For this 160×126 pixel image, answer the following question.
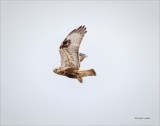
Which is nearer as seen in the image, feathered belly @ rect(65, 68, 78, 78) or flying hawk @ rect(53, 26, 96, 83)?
flying hawk @ rect(53, 26, 96, 83)

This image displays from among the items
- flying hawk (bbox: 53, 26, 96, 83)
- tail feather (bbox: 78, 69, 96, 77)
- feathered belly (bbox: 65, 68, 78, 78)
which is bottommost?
tail feather (bbox: 78, 69, 96, 77)

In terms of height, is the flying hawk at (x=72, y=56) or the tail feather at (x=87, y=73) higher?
the flying hawk at (x=72, y=56)

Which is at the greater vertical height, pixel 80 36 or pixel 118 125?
pixel 80 36

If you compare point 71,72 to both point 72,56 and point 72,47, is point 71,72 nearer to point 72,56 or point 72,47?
point 72,56

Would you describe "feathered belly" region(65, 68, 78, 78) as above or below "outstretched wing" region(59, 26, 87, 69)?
below

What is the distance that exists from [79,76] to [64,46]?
1.19 feet

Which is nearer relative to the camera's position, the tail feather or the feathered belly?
the tail feather

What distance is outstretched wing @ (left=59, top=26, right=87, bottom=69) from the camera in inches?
289

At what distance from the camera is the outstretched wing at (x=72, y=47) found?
24.1ft

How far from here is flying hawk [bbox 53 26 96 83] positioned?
7344mm

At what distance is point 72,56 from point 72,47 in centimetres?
10

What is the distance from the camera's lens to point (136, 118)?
7914 mm

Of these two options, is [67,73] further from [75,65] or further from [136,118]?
[136,118]

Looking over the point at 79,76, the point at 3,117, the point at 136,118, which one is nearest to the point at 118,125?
the point at 136,118
